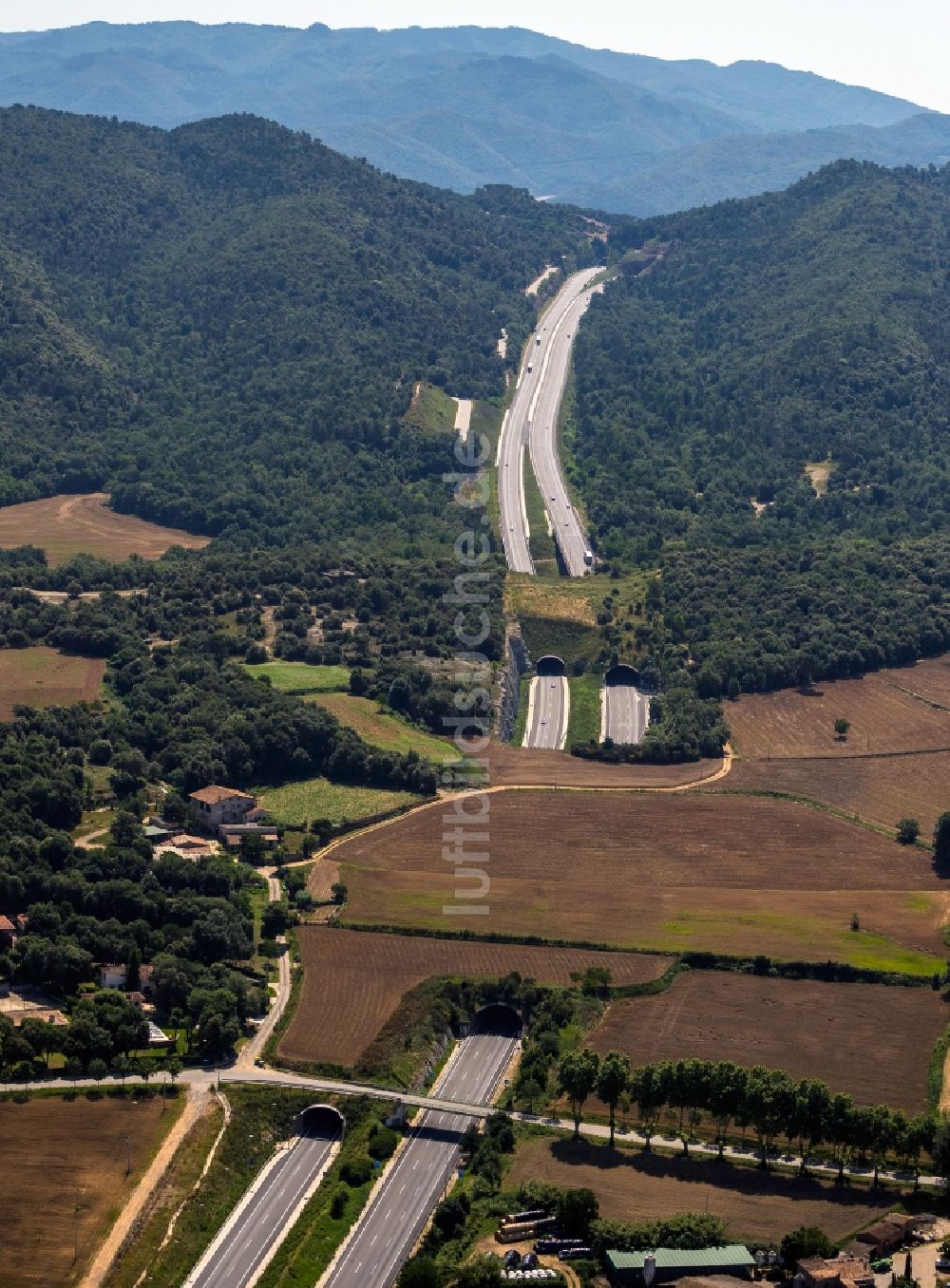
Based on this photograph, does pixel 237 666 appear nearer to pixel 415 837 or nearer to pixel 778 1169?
pixel 415 837

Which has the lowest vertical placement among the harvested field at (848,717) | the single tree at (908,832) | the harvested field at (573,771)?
the harvested field at (573,771)

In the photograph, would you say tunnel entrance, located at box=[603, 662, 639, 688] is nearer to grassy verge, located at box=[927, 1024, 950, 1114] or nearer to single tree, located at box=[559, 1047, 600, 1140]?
grassy verge, located at box=[927, 1024, 950, 1114]

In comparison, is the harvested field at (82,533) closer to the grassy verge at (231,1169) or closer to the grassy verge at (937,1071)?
the grassy verge at (231,1169)

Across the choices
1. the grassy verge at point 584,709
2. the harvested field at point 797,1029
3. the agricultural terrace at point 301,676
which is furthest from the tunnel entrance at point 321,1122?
the grassy verge at point 584,709

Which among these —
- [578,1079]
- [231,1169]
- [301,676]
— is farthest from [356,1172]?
[301,676]

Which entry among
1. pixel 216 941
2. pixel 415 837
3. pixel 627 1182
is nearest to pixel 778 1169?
pixel 627 1182

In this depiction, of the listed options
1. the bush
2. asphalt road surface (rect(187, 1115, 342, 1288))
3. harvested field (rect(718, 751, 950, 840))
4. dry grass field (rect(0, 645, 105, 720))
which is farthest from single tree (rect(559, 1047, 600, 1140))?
dry grass field (rect(0, 645, 105, 720))
